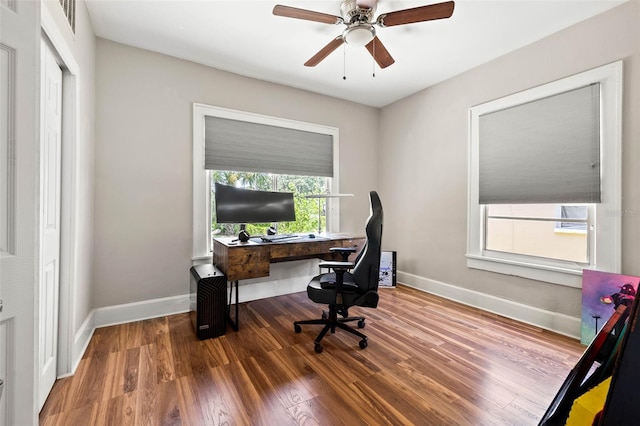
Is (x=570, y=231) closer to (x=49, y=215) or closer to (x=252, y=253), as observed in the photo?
(x=252, y=253)

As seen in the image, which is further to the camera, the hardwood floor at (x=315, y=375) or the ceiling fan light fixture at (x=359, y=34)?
the ceiling fan light fixture at (x=359, y=34)

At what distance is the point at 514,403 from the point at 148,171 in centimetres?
345

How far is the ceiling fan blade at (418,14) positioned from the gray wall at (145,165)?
6.34 feet

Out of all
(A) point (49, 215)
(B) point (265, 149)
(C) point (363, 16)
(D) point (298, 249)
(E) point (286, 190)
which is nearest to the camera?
(A) point (49, 215)

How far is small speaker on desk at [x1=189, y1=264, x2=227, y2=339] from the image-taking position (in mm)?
2309

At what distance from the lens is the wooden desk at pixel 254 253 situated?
2.45m

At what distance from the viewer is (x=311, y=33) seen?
2469mm

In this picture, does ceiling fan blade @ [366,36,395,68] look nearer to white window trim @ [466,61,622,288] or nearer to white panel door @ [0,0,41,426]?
white window trim @ [466,61,622,288]

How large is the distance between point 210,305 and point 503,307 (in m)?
2.91

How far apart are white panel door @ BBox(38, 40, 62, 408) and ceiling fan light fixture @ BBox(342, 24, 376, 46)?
74.2 inches

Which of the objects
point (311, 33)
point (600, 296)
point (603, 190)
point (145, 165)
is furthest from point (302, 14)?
point (600, 296)

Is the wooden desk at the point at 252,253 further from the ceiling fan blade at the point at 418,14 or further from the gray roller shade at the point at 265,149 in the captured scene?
the ceiling fan blade at the point at 418,14

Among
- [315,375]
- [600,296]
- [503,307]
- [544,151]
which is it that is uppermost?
[544,151]

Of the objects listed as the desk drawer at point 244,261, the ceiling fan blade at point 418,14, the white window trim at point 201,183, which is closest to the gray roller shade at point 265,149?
the white window trim at point 201,183
